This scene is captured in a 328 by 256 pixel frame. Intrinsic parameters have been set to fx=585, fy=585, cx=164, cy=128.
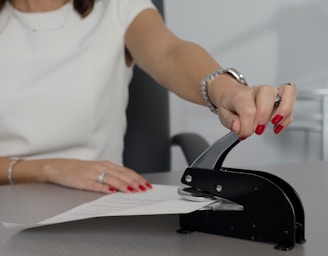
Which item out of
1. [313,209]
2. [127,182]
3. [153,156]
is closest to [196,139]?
[153,156]

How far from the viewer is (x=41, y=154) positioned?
143cm

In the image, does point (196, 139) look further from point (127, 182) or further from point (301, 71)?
point (301, 71)

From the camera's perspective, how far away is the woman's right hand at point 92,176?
1.00 metres

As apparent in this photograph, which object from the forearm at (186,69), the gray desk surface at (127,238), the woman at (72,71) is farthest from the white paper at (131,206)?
the woman at (72,71)

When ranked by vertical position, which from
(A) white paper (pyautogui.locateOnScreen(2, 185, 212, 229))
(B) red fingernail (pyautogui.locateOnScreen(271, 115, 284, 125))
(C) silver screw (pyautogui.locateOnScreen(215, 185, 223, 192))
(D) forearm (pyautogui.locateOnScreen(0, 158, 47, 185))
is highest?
(B) red fingernail (pyautogui.locateOnScreen(271, 115, 284, 125))

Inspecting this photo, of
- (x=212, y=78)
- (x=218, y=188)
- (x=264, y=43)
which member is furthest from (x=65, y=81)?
(x=264, y=43)

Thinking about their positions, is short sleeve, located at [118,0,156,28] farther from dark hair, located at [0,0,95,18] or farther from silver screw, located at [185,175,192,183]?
silver screw, located at [185,175,192,183]

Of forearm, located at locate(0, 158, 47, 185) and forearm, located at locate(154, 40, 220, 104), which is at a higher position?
forearm, located at locate(154, 40, 220, 104)

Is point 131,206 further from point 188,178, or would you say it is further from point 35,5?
point 35,5

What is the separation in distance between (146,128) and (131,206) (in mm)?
751

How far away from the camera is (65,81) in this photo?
4.74 feet

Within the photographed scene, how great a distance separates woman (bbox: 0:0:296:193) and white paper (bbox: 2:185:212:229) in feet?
1.18

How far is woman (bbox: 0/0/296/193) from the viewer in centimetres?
139

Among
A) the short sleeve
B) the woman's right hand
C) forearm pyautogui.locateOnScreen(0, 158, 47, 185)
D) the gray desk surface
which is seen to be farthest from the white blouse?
the gray desk surface
